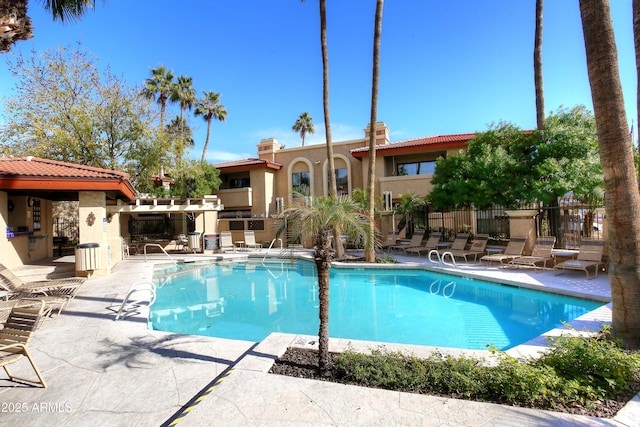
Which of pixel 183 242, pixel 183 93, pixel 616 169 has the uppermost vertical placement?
pixel 183 93

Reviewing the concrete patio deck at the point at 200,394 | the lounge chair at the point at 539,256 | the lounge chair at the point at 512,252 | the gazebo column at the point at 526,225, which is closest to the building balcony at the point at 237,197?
the lounge chair at the point at 512,252

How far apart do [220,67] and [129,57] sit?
16.0 feet

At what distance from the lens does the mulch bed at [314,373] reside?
10.2ft

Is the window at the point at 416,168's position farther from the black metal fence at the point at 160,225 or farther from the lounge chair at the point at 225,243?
the black metal fence at the point at 160,225

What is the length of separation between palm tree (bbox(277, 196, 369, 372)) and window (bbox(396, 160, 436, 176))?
18.3 m

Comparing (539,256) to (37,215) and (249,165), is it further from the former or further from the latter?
(249,165)

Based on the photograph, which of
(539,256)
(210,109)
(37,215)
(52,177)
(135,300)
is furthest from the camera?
(210,109)

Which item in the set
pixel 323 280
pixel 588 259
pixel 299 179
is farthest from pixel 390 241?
pixel 323 280

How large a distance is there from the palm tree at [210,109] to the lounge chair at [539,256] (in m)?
31.0

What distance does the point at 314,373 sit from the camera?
4.03 metres

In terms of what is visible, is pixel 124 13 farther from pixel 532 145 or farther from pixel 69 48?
pixel 532 145

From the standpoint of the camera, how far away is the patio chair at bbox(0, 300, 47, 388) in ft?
12.3

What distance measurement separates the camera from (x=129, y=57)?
57.8 ft

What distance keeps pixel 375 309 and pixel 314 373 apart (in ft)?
15.8
